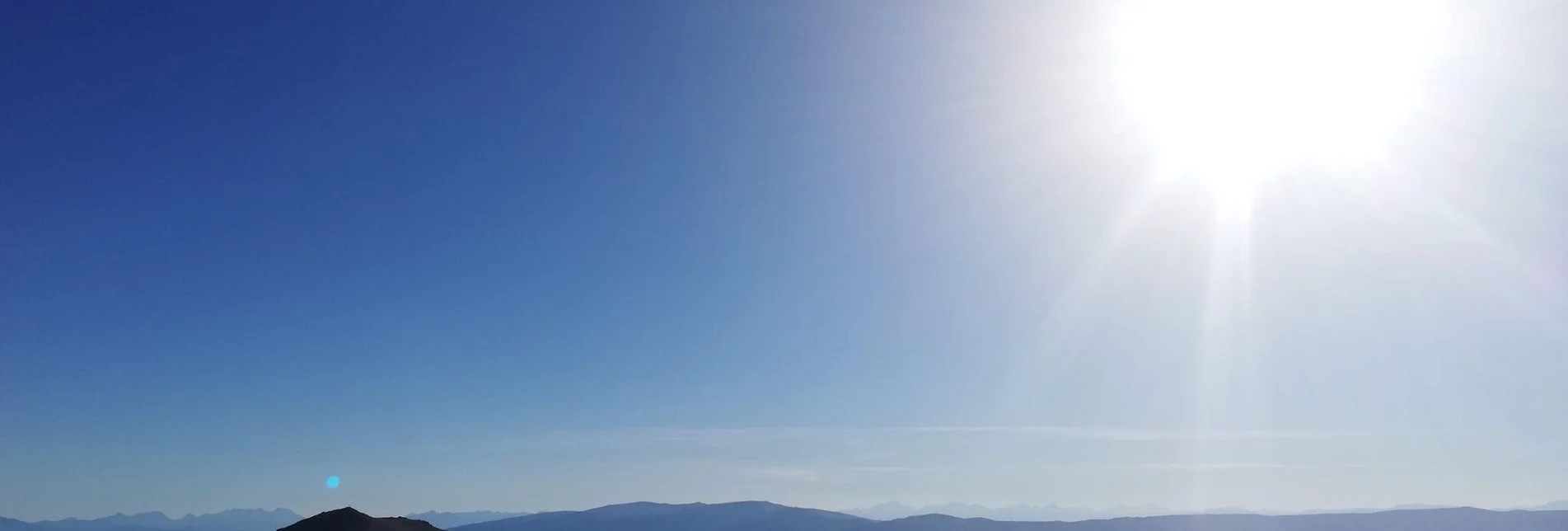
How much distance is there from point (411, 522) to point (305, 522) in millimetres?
8781

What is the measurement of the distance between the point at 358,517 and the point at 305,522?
466 cm

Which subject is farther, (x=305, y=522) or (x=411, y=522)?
(x=411, y=522)

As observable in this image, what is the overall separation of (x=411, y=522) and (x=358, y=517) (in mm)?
7359

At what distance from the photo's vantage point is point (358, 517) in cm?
6856

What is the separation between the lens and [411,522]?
7538 cm

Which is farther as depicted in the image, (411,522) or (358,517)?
(411,522)

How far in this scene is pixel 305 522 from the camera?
6912 cm
